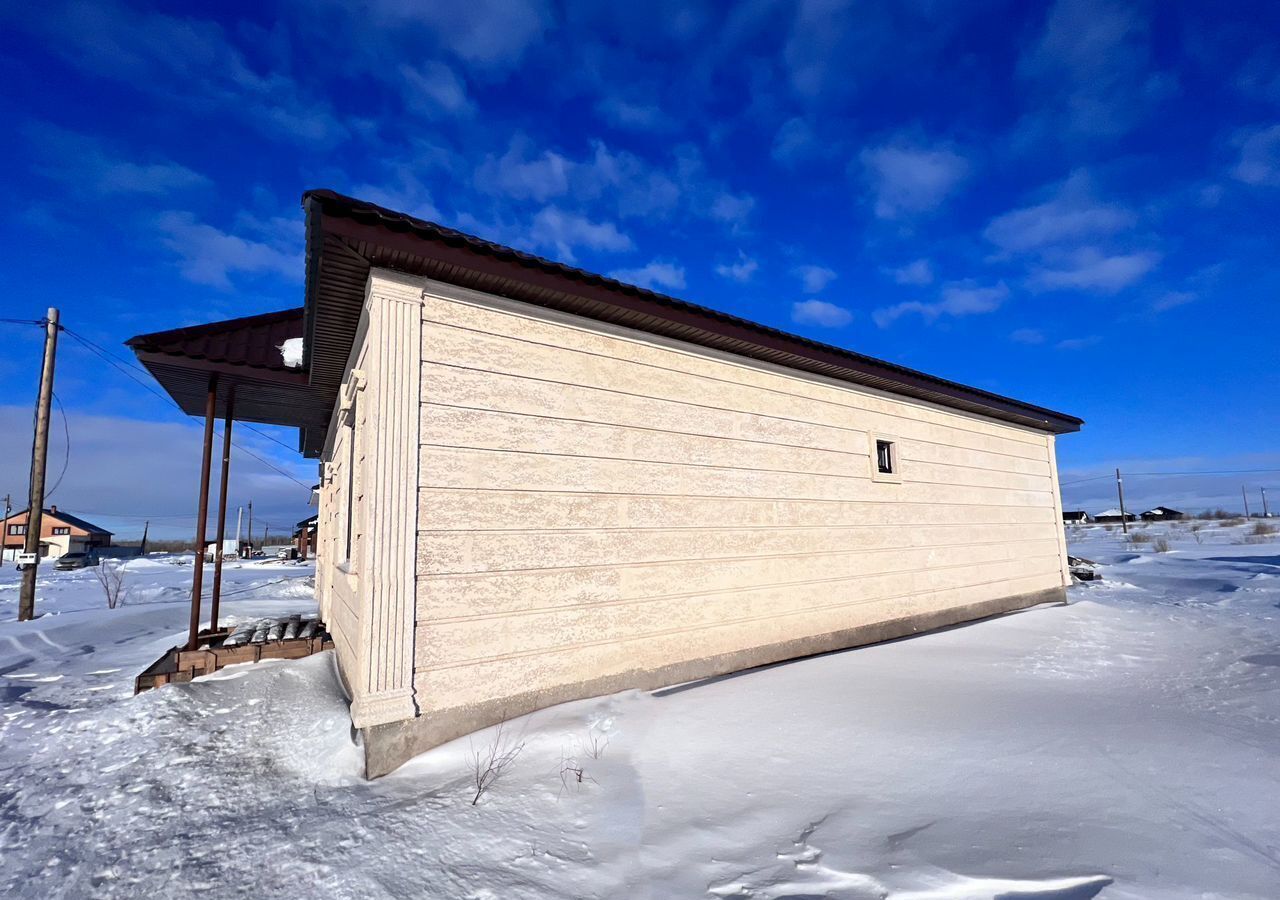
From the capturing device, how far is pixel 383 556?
3928 millimetres

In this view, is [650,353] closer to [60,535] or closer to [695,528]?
[695,528]

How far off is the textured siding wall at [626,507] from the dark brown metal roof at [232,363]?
329 cm

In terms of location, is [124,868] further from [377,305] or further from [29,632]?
[29,632]

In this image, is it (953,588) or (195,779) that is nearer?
(195,779)

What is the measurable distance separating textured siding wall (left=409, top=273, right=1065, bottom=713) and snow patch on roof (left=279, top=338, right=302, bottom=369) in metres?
3.17

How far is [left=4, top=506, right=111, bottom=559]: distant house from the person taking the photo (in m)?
41.6

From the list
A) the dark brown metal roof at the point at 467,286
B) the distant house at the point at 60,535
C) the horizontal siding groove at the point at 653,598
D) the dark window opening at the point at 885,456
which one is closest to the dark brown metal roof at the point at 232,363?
the dark brown metal roof at the point at 467,286

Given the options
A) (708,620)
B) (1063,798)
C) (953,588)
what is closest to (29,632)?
(708,620)

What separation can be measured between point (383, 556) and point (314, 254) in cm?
222

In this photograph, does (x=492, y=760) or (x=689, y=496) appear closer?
(x=492, y=760)

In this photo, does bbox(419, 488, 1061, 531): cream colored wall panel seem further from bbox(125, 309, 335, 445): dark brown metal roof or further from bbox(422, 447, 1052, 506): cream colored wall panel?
bbox(125, 309, 335, 445): dark brown metal roof

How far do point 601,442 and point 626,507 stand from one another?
25.0 inches

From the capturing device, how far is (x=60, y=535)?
44.2m

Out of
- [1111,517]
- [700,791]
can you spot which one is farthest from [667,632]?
[1111,517]
